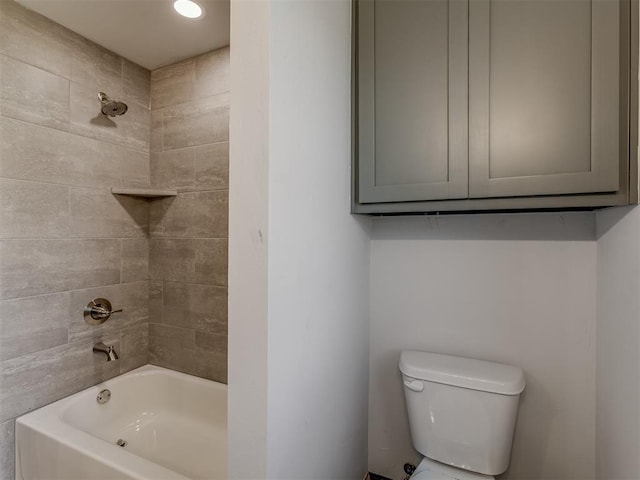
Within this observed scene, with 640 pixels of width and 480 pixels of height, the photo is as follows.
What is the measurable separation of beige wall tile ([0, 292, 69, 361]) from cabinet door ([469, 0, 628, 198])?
198 centimetres

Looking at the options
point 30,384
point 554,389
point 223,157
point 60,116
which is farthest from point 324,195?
point 30,384

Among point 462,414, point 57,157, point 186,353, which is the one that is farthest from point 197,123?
point 462,414

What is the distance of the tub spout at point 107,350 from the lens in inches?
71.2

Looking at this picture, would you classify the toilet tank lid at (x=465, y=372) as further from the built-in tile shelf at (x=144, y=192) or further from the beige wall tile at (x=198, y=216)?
the built-in tile shelf at (x=144, y=192)

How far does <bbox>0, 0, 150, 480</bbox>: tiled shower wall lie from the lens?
4.89 feet

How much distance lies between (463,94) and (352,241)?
0.70m

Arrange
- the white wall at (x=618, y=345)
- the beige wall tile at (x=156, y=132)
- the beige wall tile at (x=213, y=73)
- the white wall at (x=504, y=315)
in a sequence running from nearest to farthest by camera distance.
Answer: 1. the white wall at (x=618, y=345)
2. the white wall at (x=504, y=315)
3. the beige wall tile at (x=213, y=73)
4. the beige wall tile at (x=156, y=132)

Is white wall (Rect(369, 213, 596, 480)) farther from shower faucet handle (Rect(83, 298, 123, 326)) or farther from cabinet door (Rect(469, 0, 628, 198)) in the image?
shower faucet handle (Rect(83, 298, 123, 326))

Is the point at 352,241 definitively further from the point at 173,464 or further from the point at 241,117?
the point at 173,464

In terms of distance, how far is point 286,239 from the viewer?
3.13ft

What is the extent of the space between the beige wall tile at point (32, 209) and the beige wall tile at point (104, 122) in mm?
359

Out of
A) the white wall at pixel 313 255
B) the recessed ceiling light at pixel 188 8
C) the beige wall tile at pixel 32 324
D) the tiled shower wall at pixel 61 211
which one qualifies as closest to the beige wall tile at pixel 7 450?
the tiled shower wall at pixel 61 211

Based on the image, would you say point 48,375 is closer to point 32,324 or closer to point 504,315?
point 32,324

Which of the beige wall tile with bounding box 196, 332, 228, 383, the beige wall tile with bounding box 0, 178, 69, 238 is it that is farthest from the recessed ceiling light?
the beige wall tile with bounding box 196, 332, 228, 383
